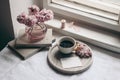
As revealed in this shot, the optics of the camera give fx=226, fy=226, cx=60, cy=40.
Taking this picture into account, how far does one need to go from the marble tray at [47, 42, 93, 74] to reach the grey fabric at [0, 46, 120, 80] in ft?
0.06

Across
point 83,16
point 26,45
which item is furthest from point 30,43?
point 83,16

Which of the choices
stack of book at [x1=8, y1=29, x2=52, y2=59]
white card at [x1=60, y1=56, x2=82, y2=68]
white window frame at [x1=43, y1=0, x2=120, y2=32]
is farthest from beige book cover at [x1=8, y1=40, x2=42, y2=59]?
white window frame at [x1=43, y1=0, x2=120, y2=32]

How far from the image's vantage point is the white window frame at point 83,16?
41.4 inches

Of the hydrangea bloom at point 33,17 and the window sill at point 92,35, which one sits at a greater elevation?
the hydrangea bloom at point 33,17

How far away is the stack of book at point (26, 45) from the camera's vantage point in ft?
3.25

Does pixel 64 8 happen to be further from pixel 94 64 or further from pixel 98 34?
pixel 94 64

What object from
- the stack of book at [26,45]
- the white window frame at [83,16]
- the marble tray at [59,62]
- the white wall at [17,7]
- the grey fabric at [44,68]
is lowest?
the grey fabric at [44,68]

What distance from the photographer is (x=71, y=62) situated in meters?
0.95

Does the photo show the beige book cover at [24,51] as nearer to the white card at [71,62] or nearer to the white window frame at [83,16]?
the white card at [71,62]

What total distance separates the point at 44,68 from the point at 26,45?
0.44 ft

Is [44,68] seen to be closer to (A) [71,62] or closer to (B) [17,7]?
(A) [71,62]

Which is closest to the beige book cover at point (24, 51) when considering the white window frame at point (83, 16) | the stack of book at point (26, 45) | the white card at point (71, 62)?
the stack of book at point (26, 45)

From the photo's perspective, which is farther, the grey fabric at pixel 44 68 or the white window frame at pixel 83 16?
the white window frame at pixel 83 16

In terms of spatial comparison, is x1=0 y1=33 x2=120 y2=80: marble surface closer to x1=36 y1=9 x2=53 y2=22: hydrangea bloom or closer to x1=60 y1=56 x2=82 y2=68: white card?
x1=60 y1=56 x2=82 y2=68: white card
